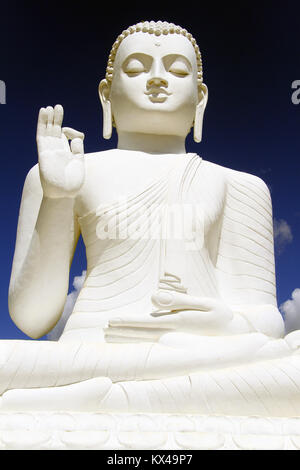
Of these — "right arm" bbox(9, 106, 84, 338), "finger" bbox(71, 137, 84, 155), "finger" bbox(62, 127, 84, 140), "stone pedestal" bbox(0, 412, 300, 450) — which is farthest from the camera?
"finger" bbox(62, 127, 84, 140)

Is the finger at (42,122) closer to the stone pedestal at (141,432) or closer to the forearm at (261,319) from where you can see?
the forearm at (261,319)

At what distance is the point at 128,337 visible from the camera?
3266 millimetres

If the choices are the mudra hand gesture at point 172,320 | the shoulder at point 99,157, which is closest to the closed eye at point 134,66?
the shoulder at point 99,157

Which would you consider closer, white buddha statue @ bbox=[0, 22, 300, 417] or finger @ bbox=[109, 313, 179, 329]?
white buddha statue @ bbox=[0, 22, 300, 417]

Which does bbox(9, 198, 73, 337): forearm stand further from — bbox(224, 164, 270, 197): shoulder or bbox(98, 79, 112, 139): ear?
bbox(224, 164, 270, 197): shoulder

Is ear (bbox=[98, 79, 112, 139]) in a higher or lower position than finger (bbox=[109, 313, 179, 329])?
higher

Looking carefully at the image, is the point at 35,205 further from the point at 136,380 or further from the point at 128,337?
the point at 136,380

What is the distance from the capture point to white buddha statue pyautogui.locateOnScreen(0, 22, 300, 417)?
281 centimetres

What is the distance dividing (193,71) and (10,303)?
2.09 meters

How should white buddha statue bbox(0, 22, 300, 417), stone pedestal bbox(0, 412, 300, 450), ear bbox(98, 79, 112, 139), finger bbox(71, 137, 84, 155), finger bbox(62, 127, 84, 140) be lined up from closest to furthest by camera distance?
1. stone pedestal bbox(0, 412, 300, 450)
2. white buddha statue bbox(0, 22, 300, 417)
3. finger bbox(71, 137, 84, 155)
4. finger bbox(62, 127, 84, 140)
5. ear bbox(98, 79, 112, 139)

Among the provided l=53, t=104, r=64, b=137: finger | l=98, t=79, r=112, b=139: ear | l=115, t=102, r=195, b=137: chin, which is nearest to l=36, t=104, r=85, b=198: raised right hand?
l=53, t=104, r=64, b=137: finger

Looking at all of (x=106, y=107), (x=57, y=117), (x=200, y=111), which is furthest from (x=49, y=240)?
(x=200, y=111)

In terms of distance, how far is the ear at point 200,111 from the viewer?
179 inches

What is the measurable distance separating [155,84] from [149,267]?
1.35 m
